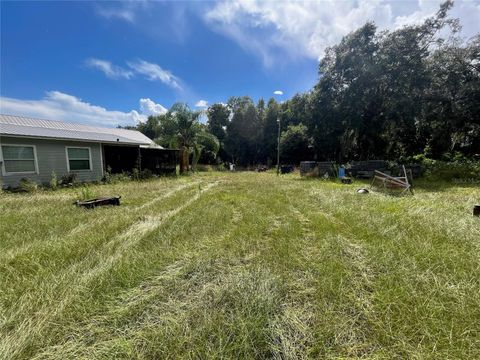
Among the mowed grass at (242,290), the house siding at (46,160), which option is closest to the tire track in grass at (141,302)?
the mowed grass at (242,290)

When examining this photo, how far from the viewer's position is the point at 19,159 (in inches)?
342

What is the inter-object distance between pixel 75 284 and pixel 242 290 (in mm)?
1638

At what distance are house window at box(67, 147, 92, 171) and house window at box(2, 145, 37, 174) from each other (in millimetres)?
1296

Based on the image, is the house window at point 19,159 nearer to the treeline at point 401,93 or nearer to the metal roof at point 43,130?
the metal roof at point 43,130

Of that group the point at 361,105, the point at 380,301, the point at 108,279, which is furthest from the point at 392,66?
the point at 108,279

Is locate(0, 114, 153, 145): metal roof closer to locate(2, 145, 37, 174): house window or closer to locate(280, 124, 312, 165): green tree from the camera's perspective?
locate(2, 145, 37, 174): house window

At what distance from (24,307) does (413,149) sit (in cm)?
2050

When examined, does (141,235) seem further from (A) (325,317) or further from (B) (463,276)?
(B) (463,276)

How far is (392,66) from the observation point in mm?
12578

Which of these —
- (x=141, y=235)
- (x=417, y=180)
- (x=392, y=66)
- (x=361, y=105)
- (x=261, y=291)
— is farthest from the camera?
(x=361, y=105)

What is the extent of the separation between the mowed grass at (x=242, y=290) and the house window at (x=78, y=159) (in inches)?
288

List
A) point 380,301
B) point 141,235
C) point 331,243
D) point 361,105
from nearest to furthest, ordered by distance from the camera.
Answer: point 380,301 < point 331,243 < point 141,235 < point 361,105

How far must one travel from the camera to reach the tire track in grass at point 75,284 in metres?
1.54

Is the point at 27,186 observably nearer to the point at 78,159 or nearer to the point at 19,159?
the point at 19,159
